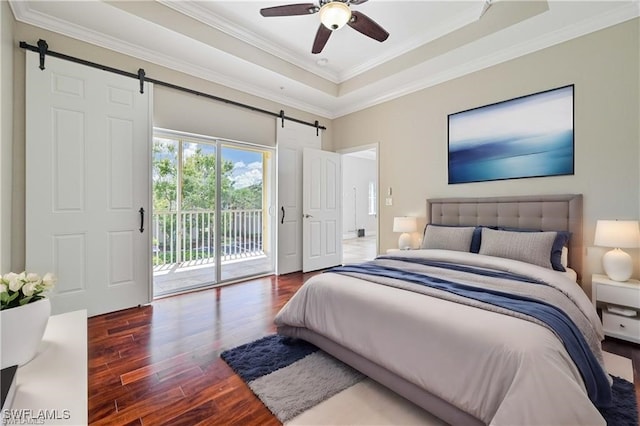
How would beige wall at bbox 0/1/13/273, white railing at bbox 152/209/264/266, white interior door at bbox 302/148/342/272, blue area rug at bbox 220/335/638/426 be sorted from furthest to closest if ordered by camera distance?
1. white railing at bbox 152/209/264/266
2. white interior door at bbox 302/148/342/272
3. beige wall at bbox 0/1/13/273
4. blue area rug at bbox 220/335/638/426

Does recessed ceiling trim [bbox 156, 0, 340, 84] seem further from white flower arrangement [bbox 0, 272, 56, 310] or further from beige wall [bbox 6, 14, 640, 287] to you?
white flower arrangement [bbox 0, 272, 56, 310]

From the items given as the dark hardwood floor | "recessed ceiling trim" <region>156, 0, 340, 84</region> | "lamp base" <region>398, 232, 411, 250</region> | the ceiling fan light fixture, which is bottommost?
the dark hardwood floor

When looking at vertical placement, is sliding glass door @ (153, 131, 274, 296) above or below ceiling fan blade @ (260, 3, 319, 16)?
below

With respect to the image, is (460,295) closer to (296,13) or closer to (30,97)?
(296,13)

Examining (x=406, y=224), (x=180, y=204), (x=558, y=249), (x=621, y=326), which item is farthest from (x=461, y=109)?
(x=180, y=204)

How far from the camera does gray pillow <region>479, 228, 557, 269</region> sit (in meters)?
2.47

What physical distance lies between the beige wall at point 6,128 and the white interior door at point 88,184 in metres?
0.12

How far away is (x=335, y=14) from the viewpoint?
2146mm

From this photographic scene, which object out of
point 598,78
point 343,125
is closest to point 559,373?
point 598,78

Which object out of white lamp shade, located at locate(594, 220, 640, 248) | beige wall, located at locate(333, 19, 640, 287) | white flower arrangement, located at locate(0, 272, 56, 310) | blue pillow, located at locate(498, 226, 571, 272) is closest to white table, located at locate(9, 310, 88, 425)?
white flower arrangement, located at locate(0, 272, 56, 310)

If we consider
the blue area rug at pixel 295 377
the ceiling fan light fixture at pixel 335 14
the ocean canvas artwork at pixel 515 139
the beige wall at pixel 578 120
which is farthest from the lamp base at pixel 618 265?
the ceiling fan light fixture at pixel 335 14

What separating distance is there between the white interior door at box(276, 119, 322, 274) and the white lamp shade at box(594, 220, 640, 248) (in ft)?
11.8

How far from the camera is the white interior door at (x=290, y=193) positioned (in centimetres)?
451

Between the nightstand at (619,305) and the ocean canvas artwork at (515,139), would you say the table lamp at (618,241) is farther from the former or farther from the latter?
the ocean canvas artwork at (515,139)
